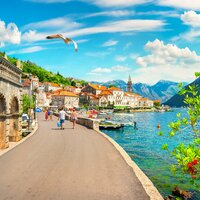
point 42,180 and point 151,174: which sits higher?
point 42,180

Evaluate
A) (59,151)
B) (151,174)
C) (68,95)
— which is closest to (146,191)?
(59,151)

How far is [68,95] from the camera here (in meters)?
179

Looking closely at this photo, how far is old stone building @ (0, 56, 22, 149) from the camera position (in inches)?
683

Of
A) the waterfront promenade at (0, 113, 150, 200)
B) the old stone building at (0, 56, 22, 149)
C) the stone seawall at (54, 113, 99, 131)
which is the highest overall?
the old stone building at (0, 56, 22, 149)

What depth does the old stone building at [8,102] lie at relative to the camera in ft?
56.9

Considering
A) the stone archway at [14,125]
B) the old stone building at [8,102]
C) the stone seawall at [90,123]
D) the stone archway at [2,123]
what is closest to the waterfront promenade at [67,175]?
the stone archway at [2,123]

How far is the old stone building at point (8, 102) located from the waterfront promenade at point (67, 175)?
1.42m

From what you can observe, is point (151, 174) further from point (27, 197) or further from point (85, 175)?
point (27, 197)

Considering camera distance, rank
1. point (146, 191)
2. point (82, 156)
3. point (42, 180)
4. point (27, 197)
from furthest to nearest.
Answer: point (82, 156), point (42, 180), point (146, 191), point (27, 197)

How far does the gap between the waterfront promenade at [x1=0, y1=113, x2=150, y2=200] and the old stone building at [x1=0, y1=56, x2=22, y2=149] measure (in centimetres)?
142

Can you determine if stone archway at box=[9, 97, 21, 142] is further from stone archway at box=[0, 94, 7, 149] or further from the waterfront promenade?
the waterfront promenade

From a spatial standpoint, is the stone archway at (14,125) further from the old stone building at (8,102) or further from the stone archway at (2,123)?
the stone archway at (2,123)

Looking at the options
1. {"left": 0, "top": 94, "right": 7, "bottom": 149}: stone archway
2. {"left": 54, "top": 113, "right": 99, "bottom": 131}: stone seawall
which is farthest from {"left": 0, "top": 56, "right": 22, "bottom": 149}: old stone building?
{"left": 54, "top": 113, "right": 99, "bottom": 131}: stone seawall

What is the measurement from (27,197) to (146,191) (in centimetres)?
381
